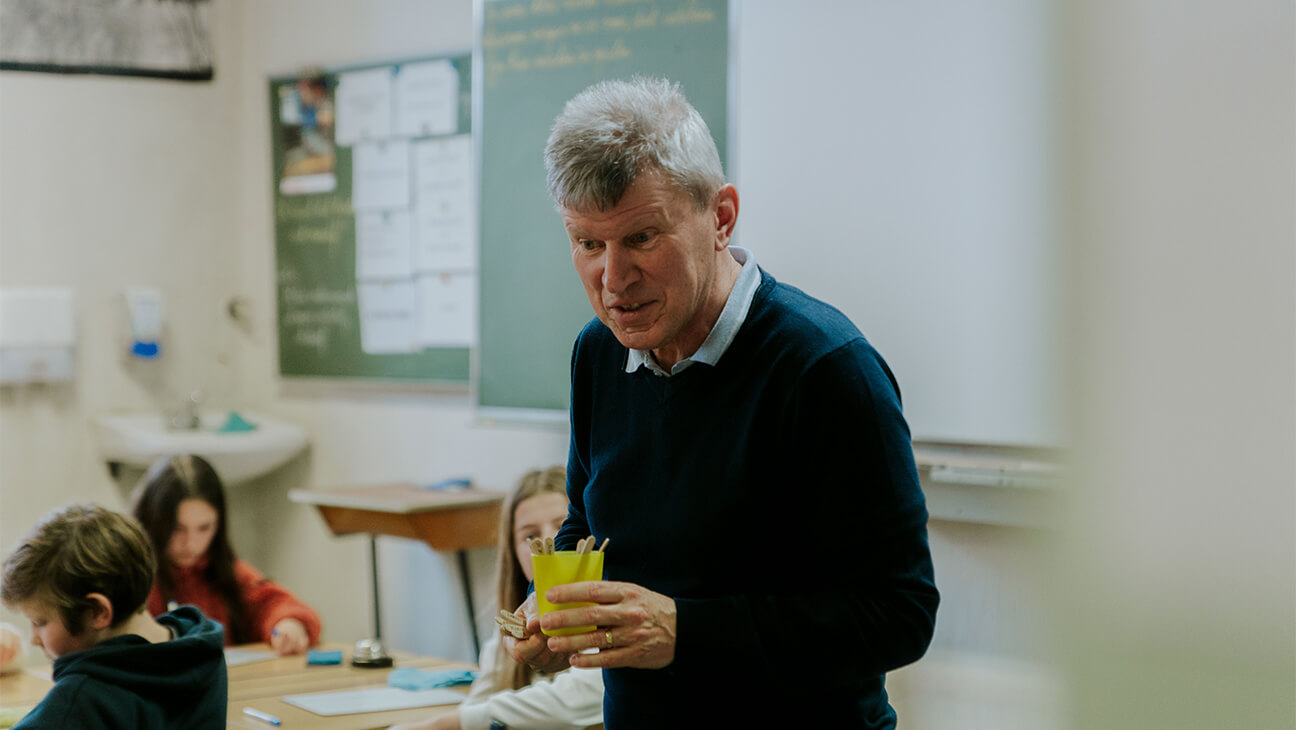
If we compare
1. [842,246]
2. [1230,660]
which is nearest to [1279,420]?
[1230,660]

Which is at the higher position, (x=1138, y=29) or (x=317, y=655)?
(x=1138, y=29)

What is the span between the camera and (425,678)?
8.23ft

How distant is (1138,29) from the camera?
0.32 meters

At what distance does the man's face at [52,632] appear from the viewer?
1.95m

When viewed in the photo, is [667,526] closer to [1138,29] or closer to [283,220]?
[1138,29]

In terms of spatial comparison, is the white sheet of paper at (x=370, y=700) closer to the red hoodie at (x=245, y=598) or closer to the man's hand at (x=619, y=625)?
the red hoodie at (x=245, y=598)

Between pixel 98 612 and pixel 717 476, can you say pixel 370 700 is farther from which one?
pixel 717 476

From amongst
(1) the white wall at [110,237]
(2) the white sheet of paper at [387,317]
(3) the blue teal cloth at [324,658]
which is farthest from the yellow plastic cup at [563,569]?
(1) the white wall at [110,237]

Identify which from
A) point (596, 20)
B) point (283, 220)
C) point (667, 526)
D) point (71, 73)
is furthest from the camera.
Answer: point (283, 220)

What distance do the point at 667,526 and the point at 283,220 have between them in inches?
141

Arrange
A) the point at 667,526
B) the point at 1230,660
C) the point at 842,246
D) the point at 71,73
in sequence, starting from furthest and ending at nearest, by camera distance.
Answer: the point at 71,73 → the point at 842,246 → the point at 667,526 → the point at 1230,660

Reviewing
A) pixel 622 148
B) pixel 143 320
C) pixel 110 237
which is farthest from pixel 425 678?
pixel 110 237

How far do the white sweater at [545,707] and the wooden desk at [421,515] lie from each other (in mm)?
1249

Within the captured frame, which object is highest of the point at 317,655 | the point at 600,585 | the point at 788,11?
the point at 788,11
